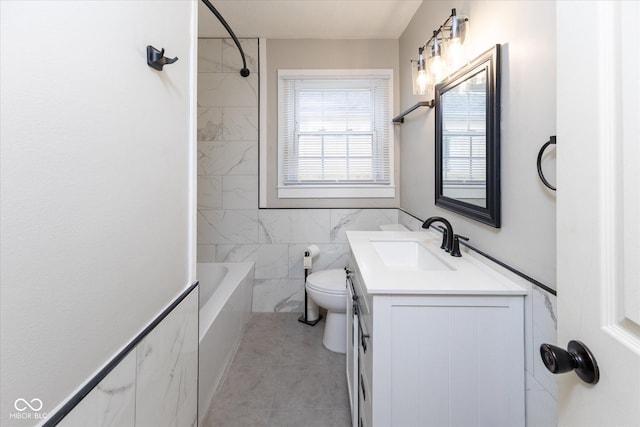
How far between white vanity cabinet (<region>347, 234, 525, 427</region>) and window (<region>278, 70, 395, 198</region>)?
5.87ft

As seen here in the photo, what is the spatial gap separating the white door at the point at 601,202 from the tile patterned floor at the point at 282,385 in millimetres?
1343

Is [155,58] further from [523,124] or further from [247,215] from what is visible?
[247,215]

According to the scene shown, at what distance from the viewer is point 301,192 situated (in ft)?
8.65

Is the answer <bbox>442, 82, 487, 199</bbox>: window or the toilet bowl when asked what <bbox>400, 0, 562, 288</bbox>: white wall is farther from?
the toilet bowl

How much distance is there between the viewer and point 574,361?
1.61 ft

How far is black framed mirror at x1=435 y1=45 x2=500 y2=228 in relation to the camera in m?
1.14

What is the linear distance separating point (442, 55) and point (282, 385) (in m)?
2.11

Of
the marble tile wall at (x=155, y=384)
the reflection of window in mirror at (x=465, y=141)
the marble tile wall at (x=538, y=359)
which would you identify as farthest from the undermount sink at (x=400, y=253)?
the marble tile wall at (x=155, y=384)

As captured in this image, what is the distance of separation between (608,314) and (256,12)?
261 cm

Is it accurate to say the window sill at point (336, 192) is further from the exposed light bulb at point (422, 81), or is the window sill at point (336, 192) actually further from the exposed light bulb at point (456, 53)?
the exposed light bulb at point (456, 53)

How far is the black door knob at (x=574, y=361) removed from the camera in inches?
18.4

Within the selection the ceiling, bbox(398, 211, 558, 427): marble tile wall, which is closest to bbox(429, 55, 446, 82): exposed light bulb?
the ceiling

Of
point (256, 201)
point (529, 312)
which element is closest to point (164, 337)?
point (529, 312)

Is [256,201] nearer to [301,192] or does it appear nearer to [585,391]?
[301,192]
